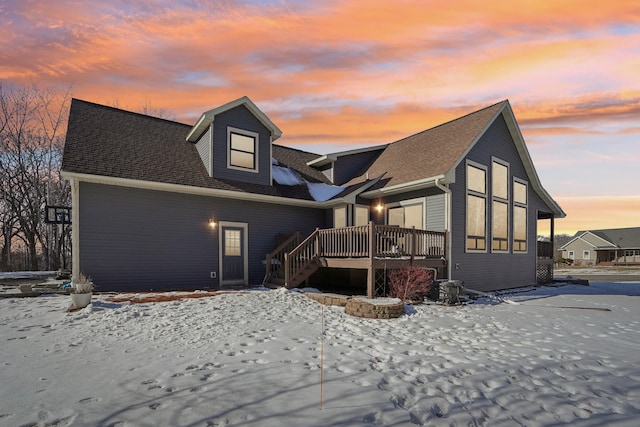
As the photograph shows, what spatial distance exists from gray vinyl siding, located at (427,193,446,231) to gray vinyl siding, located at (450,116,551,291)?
0.46 metres

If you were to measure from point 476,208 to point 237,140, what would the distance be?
33.9ft

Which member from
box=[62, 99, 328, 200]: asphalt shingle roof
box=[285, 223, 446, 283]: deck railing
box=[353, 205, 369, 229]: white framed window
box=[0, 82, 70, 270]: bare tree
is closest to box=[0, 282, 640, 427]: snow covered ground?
box=[285, 223, 446, 283]: deck railing

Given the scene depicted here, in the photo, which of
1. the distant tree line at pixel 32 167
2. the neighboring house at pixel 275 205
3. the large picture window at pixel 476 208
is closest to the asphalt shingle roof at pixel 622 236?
the neighboring house at pixel 275 205

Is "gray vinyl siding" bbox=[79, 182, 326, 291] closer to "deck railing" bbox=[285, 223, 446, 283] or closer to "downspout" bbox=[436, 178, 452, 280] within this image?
"deck railing" bbox=[285, 223, 446, 283]

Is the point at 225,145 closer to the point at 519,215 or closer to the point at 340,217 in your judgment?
the point at 340,217

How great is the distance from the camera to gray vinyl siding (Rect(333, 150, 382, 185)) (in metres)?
17.2

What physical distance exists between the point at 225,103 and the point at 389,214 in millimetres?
8161

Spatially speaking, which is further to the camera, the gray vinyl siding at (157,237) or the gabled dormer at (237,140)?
the gabled dormer at (237,140)

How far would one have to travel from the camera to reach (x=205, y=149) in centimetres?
1373

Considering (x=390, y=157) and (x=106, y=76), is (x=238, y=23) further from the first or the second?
(x=390, y=157)

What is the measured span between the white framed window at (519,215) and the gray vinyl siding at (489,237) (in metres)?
0.29

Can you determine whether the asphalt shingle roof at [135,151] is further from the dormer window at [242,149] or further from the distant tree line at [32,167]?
the distant tree line at [32,167]

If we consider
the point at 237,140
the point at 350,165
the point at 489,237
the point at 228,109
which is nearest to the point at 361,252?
the point at 237,140

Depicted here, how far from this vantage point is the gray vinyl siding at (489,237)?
1315 centimetres
